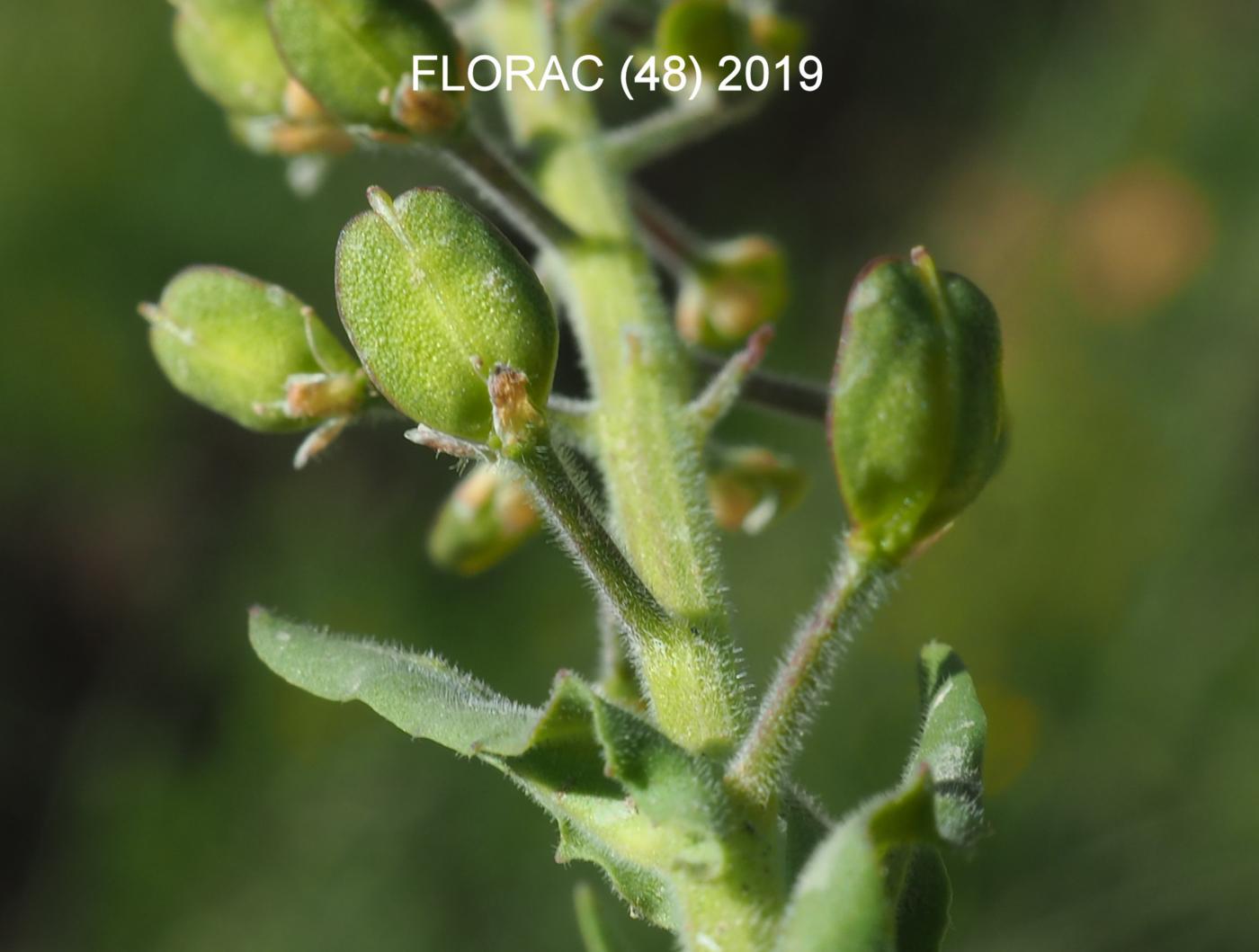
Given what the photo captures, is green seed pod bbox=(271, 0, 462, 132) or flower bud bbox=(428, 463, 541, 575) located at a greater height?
green seed pod bbox=(271, 0, 462, 132)

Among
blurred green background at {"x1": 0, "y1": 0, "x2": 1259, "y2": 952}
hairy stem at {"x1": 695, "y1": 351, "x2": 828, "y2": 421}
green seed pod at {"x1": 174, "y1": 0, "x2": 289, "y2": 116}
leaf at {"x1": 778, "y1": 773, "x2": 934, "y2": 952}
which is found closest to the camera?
leaf at {"x1": 778, "y1": 773, "x2": 934, "y2": 952}

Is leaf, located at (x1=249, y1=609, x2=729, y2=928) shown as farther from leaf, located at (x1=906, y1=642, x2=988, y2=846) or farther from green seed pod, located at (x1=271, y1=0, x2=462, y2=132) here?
green seed pod, located at (x1=271, y1=0, x2=462, y2=132)

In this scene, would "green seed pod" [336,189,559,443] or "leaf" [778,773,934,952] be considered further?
"green seed pod" [336,189,559,443]

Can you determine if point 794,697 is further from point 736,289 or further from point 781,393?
point 736,289

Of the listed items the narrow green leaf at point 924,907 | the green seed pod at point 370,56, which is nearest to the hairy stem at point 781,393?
the green seed pod at point 370,56

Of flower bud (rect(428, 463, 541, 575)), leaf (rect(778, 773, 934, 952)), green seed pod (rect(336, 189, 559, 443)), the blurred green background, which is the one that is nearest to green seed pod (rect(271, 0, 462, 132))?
green seed pod (rect(336, 189, 559, 443))

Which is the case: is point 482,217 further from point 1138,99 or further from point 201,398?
point 1138,99

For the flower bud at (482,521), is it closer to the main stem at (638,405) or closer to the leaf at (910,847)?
the main stem at (638,405)

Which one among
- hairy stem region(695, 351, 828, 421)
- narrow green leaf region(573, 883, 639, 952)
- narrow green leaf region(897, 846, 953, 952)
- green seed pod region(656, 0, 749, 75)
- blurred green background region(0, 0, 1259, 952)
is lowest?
blurred green background region(0, 0, 1259, 952)
